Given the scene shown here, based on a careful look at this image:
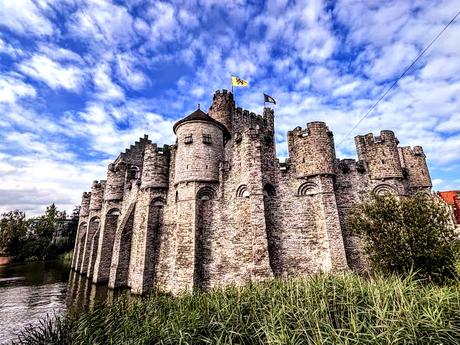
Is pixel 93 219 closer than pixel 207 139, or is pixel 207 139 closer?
pixel 207 139

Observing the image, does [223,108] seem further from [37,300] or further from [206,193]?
[37,300]

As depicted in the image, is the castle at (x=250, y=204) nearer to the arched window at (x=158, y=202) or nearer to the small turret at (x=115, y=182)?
the arched window at (x=158, y=202)

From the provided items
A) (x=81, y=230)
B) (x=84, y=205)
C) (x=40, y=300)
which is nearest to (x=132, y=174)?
(x=40, y=300)

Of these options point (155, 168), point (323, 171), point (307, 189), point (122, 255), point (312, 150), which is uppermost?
point (155, 168)

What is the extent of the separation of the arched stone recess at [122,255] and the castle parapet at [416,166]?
906 inches

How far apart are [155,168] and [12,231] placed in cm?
5390

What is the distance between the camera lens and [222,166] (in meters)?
18.2

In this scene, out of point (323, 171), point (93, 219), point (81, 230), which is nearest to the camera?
point (323, 171)

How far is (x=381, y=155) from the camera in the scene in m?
16.7

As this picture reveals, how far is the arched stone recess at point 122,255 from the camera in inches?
786

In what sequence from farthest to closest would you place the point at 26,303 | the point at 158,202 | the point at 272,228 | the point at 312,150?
the point at 158,202 → the point at 312,150 → the point at 26,303 → the point at 272,228

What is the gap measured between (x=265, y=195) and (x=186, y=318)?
34.3 feet

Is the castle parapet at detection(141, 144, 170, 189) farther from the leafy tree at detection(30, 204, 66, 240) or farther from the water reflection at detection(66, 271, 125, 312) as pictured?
the leafy tree at detection(30, 204, 66, 240)

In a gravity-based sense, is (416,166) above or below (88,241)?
above
